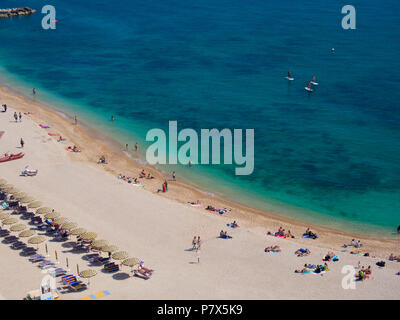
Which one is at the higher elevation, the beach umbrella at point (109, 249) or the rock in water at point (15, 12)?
the rock in water at point (15, 12)

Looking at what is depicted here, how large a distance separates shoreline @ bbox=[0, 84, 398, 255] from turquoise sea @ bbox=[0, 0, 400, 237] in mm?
1659

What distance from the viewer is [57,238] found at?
4294 centimetres

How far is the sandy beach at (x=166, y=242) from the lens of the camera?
36.9 m

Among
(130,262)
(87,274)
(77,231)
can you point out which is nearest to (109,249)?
(130,262)

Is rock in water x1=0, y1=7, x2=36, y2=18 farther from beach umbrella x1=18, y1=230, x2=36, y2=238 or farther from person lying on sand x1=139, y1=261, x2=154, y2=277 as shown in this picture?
person lying on sand x1=139, y1=261, x2=154, y2=277

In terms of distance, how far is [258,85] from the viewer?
89625mm

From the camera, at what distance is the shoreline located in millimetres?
48388

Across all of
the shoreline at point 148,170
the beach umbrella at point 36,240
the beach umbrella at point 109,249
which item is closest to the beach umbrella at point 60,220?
the beach umbrella at point 36,240

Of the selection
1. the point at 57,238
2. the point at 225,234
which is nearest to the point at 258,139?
the point at 225,234

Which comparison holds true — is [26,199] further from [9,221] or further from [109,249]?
[109,249]

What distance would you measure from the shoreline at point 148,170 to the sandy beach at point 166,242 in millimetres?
127

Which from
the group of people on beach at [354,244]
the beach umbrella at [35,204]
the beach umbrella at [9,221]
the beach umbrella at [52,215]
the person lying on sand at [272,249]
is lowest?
→ the group of people on beach at [354,244]

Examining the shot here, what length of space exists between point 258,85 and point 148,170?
36.6 meters

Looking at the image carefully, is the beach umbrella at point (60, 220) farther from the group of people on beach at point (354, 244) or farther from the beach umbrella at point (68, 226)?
the group of people on beach at point (354, 244)
